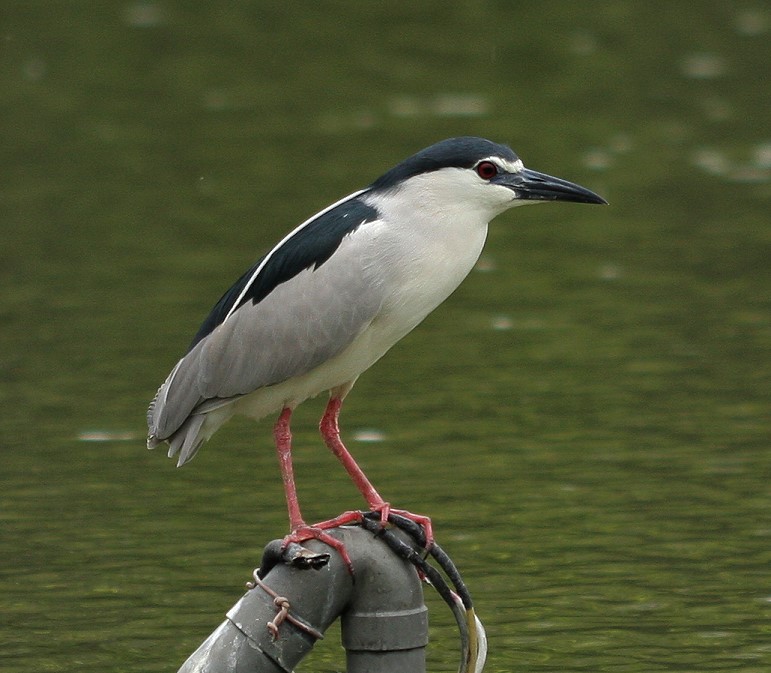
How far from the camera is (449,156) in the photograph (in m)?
7.18

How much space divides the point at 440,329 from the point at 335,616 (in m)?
7.50

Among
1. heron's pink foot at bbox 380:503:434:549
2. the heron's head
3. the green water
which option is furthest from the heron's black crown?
the green water

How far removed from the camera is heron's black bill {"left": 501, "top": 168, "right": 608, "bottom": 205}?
23.7 feet

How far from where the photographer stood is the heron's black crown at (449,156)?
7.17 meters

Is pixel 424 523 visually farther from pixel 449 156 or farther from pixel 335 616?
pixel 449 156

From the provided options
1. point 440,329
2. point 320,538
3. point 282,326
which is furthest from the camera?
point 440,329

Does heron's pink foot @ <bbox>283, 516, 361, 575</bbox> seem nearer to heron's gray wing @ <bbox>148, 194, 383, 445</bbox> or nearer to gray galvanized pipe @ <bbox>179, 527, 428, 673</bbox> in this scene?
gray galvanized pipe @ <bbox>179, 527, 428, 673</bbox>

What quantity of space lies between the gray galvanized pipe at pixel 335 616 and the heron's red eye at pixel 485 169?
1.50 meters

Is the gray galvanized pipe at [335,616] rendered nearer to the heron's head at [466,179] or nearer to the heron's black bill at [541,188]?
the heron's head at [466,179]

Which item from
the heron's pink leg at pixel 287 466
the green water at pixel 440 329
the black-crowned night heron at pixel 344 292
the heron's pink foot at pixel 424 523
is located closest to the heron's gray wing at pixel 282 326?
the black-crowned night heron at pixel 344 292

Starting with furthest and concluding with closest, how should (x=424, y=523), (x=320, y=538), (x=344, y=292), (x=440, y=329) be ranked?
(x=440, y=329) < (x=344, y=292) < (x=424, y=523) < (x=320, y=538)

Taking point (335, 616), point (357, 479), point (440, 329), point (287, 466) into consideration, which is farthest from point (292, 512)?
point (440, 329)

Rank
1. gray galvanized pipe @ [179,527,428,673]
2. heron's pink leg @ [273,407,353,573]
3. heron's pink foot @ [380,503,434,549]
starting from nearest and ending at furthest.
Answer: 1. gray galvanized pipe @ [179,527,428,673]
2. heron's pink leg @ [273,407,353,573]
3. heron's pink foot @ [380,503,434,549]

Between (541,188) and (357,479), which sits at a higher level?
(541,188)
